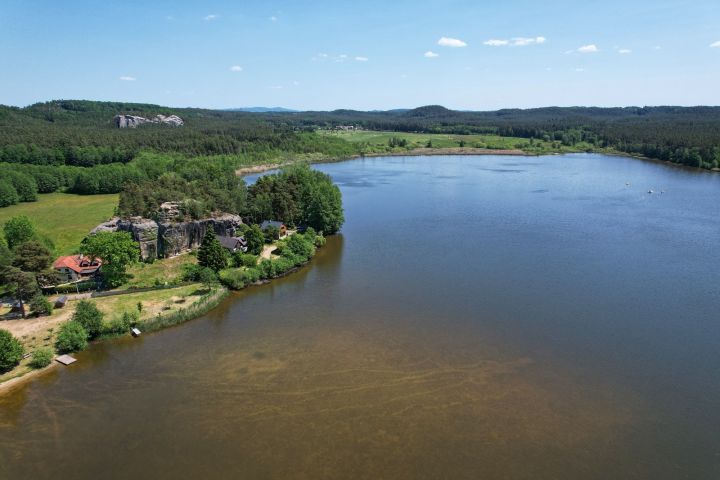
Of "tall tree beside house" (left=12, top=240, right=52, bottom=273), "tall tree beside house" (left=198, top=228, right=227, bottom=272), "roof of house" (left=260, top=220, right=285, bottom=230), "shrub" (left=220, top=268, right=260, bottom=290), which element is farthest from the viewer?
"roof of house" (left=260, top=220, right=285, bottom=230)

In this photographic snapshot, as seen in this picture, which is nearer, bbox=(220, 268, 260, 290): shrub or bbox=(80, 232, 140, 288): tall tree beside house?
bbox=(80, 232, 140, 288): tall tree beside house

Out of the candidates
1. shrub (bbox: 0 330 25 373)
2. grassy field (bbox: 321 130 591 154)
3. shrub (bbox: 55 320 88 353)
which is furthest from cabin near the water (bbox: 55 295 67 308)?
grassy field (bbox: 321 130 591 154)

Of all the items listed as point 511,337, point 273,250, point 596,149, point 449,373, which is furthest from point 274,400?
point 596,149

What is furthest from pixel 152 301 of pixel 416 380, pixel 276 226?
pixel 416 380

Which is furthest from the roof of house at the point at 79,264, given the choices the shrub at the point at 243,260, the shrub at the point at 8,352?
the shrub at the point at 8,352

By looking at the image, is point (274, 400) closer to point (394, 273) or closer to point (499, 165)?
point (394, 273)

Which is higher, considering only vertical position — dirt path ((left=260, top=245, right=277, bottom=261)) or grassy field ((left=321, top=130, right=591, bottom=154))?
grassy field ((left=321, top=130, right=591, bottom=154))

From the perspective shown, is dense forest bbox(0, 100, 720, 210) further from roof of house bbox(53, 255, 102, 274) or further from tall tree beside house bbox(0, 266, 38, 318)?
tall tree beside house bbox(0, 266, 38, 318)

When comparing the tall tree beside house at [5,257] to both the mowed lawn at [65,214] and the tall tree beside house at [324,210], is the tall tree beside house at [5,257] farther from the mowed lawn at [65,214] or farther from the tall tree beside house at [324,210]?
the tall tree beside house at [324,210]
